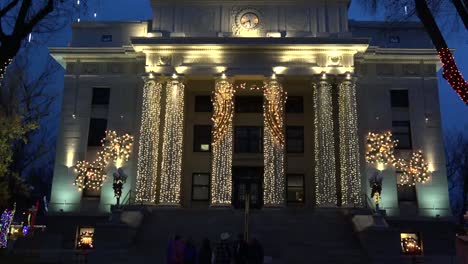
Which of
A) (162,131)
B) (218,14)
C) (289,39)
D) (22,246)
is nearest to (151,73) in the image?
(162,131)

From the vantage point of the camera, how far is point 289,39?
28.7 metres

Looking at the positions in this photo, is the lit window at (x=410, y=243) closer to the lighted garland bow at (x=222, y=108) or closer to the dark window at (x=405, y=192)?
the dark window at (x=405, y=192)

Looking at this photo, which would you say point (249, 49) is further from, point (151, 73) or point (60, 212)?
point (60, 212)

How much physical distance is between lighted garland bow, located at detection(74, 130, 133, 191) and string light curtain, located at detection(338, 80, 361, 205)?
1292 centimetres

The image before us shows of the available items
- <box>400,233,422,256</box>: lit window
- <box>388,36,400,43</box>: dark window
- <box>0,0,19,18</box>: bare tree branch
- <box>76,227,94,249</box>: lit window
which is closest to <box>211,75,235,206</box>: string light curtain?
<box>76,227,94,249</box>: lit window

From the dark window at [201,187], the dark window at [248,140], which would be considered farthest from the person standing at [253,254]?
the dark window at [248,140]

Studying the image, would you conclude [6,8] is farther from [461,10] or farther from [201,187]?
[201,187]

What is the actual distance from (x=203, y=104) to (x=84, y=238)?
37.8 ft

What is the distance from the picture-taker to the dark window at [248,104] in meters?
32.2

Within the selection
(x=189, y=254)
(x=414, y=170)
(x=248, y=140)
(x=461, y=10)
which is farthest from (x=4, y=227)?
(x=414, y=170)

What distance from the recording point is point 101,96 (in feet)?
103

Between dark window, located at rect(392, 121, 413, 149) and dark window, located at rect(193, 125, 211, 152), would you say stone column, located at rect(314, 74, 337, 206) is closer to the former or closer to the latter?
dark window, located at rect(392, 121, 413, 149)

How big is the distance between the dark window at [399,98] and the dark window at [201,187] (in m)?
12.8

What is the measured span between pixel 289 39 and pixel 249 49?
8.11 ft
